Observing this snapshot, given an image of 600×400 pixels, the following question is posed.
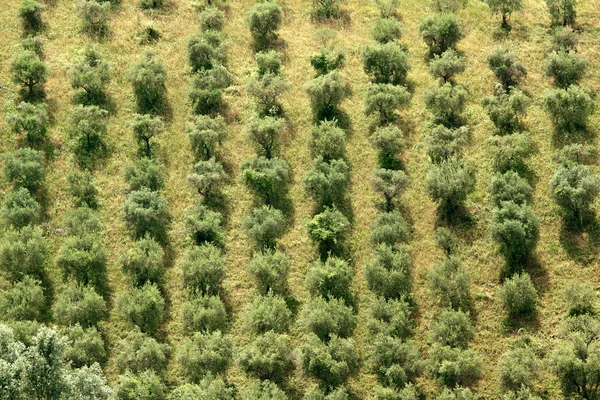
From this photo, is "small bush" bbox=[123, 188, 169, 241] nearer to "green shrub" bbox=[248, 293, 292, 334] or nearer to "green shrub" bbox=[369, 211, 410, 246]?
"green shrub" bbox=[248, 293, 292, 334]

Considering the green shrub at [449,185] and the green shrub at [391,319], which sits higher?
the green shrub at [449,185]

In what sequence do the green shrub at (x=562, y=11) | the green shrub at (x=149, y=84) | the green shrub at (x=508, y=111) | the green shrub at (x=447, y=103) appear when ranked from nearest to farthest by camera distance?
the green shrub at (x=508, y=111) < the green shrub at (x=447, y=103) < the green shrub at (x=149, y=84) < the green shrub at (x=562, y=11)

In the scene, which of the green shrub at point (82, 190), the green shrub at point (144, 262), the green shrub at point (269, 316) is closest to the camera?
the green shrub at point (269, 316)

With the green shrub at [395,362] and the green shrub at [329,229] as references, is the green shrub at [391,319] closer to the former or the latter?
the green shrub at [395,362]

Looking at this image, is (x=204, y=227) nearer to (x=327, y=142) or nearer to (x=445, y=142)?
(x=327, y=142)

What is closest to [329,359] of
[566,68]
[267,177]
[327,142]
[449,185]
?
[267,177]

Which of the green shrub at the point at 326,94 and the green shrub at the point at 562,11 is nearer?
the green shrub at the point at 326,94

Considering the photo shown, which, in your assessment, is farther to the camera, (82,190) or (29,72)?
(29,72)

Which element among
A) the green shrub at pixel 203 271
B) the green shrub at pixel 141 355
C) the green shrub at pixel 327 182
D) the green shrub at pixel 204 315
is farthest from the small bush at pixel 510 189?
the green shrub at pixel 141 355
